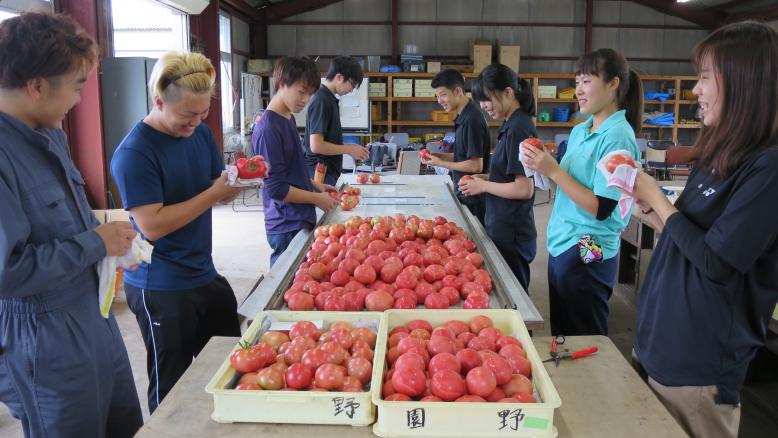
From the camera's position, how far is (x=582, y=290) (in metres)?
2.13

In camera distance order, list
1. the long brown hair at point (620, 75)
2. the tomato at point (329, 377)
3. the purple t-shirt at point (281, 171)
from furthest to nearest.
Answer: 1. the purple t-shirt at point (281, 171)
2. the long brown hair at point (620, 75)
3. the tomato at point (329, 377)

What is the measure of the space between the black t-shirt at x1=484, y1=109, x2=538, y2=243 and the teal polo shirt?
0.37m

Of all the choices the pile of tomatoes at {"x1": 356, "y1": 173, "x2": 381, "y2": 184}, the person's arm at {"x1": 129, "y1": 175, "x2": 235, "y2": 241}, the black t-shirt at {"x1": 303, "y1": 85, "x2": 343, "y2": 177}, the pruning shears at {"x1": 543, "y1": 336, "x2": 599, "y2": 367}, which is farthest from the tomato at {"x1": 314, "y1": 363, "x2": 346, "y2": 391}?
the pile of tomatoes at {"x1": 356, "y1": 173, "x2": 381, "y2": 184}

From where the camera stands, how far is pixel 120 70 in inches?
224

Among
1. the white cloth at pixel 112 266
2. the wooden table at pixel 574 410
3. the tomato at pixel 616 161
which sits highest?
the tomato at pixel 616 161

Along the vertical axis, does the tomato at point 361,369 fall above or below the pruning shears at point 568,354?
above

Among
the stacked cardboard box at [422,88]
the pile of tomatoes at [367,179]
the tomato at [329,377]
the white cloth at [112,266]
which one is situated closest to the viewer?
the tomato at [329,377]

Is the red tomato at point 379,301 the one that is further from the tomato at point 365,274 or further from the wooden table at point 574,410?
→ the wooden table at point 574,410

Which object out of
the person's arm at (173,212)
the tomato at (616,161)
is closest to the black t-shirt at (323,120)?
the person's arm at (173,212)

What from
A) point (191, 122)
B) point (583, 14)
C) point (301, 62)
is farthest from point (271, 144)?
point (583, 14)

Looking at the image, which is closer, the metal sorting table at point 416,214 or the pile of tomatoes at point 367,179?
the metal sorting table at point 416,214

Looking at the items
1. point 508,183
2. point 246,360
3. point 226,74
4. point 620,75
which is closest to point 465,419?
point 246,360

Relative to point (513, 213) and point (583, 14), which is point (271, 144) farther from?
point (583, 14)

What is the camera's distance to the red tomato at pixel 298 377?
4.07 feet
